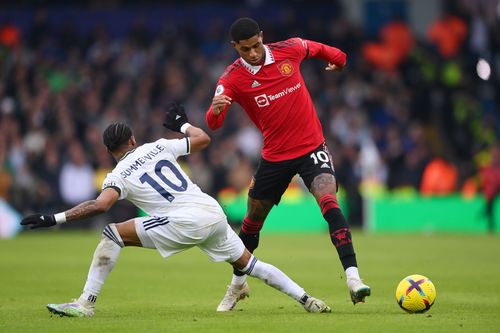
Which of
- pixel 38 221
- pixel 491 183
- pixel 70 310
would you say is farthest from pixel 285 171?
pixel 491 183

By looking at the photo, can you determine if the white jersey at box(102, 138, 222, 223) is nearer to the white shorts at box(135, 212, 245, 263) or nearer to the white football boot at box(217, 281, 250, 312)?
the white shorts at box(135, 212, 245, 263)

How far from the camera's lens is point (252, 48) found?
35.0ft

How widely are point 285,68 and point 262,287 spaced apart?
358 cm

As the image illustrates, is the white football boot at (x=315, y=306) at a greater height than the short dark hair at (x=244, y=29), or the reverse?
the short dark hair at (x=244, y=29)

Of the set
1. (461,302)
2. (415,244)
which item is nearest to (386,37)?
(415,244)

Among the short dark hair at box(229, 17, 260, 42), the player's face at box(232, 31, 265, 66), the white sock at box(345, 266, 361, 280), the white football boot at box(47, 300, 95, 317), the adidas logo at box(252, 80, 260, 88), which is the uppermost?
the short dark hair at box(229, 17, 260, 42)

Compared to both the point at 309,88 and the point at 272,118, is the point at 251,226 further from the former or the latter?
the point at 309,88

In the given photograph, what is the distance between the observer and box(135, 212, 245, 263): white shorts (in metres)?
9.83

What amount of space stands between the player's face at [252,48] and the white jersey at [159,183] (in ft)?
4.25

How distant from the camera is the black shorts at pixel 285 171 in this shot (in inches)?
419

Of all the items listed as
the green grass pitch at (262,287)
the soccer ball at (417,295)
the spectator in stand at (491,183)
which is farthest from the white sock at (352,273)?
the spectator in stand at (491,183)

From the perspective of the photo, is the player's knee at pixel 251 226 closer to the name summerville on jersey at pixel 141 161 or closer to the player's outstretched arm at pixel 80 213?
the name summerville on jersey at pixel 141 161

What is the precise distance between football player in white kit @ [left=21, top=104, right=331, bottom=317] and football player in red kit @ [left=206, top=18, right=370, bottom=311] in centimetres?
80

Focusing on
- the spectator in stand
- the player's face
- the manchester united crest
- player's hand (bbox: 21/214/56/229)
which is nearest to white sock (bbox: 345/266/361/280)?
the manchester united crest
